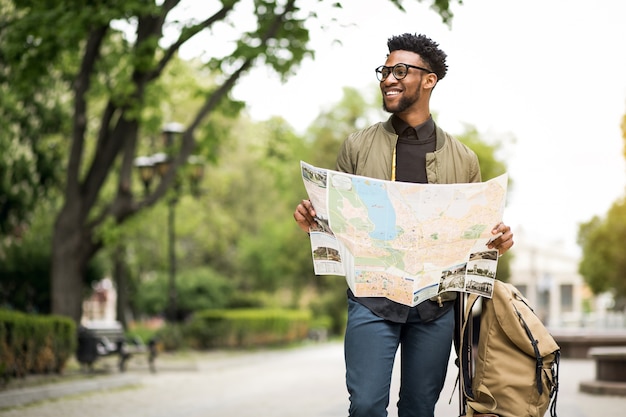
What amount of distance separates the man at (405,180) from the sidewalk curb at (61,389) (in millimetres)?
8251

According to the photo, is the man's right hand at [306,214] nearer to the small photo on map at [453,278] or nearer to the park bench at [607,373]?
the small photo on map at [453,278]

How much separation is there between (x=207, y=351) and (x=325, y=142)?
23250 mm

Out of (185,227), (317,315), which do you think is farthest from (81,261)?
(317,315)

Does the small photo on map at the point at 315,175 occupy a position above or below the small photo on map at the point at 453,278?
above

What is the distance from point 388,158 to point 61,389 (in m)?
10.3

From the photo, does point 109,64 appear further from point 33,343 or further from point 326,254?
point 326,254

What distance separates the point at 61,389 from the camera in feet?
45.2

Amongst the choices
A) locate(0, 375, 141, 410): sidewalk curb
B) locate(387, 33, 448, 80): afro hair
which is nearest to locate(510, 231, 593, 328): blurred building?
locate(0, 375, 141, 410): sidewalk curb

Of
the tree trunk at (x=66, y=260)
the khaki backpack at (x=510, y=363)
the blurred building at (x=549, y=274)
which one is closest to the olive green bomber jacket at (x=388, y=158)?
the khaki backpack at (x=510, y=363)

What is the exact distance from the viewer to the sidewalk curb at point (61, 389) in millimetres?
12094

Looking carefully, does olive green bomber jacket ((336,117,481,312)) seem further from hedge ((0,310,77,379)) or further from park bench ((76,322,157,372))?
park bench ((76,322,157,372))

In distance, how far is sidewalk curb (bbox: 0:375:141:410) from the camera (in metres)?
12.1

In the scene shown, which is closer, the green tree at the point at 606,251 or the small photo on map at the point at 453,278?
the small photo on map at the point at 453,278

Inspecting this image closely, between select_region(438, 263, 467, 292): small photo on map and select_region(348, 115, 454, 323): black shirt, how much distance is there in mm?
123
